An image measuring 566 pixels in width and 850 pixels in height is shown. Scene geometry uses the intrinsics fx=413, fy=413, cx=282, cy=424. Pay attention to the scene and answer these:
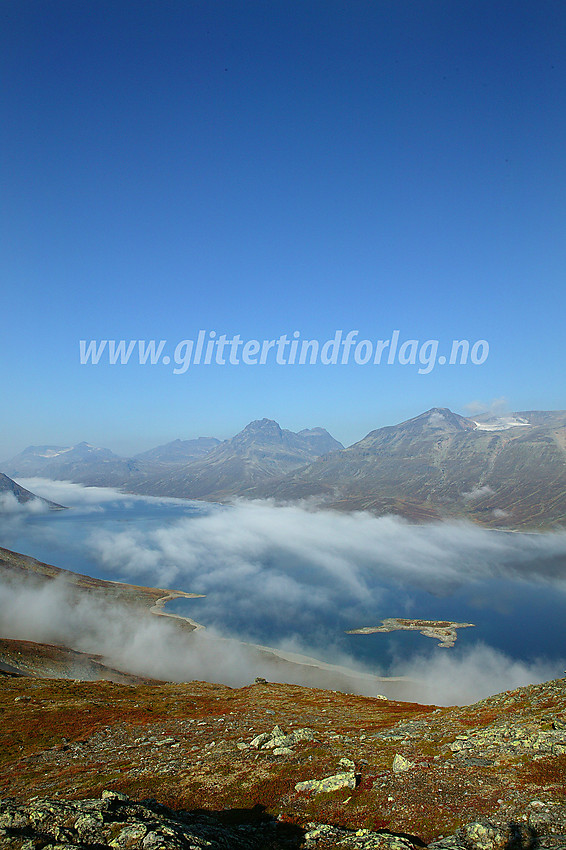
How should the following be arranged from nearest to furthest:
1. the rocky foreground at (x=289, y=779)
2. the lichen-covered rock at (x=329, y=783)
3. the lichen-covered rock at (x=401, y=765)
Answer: the rocky foreground at (x=289, y=779) < the lichen-covered rock at (x=329, y=783) < the lichen-covered rock at (x=401, y=765)

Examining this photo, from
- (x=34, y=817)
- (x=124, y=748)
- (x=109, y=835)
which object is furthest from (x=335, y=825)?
(x=124, y=748)

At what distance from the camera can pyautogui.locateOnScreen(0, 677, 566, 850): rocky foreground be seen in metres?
18.7

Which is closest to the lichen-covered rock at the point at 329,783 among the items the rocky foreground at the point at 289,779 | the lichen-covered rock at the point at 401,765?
the rocky foreground at the point at 289,779

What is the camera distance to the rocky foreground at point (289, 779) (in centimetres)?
1872

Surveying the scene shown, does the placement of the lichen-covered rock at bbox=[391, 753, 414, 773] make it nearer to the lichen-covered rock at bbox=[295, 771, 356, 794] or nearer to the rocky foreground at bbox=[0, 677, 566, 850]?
the rocky foreground at bbox=[0, 677, 566, 850]

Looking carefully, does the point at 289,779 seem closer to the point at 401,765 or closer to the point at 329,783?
the point at 329,783

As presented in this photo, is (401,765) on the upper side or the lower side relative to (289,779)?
upper

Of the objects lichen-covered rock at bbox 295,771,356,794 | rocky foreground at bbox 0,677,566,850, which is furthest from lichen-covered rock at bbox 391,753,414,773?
lichen-covered rock at bbox 295,771,356,794

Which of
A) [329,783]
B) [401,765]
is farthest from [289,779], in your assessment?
[401,765]

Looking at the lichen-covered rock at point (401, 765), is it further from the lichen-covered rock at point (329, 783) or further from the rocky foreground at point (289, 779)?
the lichen-covered rock at point (329, 783)

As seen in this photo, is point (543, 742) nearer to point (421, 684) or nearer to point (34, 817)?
point (34, 817)

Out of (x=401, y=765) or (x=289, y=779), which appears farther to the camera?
(x=401, y=765)

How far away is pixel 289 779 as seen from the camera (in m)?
30.0

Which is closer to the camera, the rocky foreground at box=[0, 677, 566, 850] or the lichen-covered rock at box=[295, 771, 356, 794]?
the rocky foreground at box=[0, 677, 566, 850]
